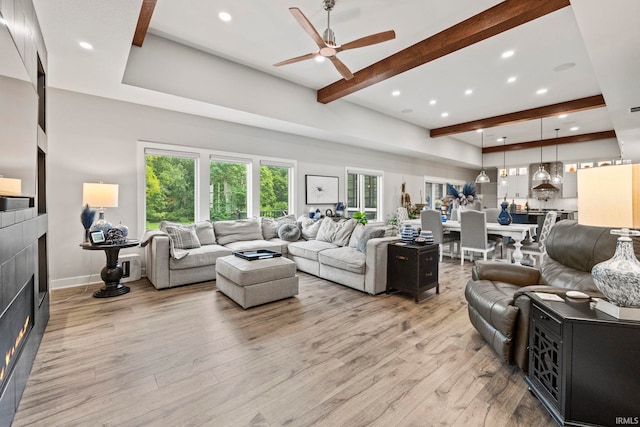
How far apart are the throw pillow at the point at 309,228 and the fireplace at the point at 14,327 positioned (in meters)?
3.77

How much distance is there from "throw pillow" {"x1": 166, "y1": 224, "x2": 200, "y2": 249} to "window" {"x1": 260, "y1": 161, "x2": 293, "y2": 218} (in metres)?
1.69

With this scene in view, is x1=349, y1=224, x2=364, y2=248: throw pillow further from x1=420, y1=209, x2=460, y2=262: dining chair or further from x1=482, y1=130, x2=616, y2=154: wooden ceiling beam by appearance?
x1=482, y1=130, x2=616, y2=154: wooden ceiling beam

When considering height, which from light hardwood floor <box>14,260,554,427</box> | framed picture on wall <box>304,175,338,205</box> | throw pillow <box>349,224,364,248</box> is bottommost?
light hardwood floor <box>14,260,554,427</box>

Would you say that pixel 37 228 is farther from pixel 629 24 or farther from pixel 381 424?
pixel 629 24

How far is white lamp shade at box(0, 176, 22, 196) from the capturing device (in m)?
1.55

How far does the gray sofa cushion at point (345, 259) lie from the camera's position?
374 centimetres

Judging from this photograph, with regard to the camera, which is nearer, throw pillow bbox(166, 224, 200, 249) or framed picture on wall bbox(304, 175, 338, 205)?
throw pillow bbox(166, 224, 200, 249)

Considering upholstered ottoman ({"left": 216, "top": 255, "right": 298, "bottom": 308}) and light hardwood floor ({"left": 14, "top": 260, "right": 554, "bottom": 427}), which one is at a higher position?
upholstered ottoman ({"left": 216, "top": 255, "right": 298, "bottom": 308})

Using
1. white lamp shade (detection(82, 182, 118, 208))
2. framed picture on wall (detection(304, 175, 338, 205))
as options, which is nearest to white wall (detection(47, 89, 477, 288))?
white lamp shade (detection(82, 182, 118, 208))

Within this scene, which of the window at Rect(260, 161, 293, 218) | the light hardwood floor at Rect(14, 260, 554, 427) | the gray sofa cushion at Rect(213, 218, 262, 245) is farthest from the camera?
the window at Rect(260, 161, 293, 218)

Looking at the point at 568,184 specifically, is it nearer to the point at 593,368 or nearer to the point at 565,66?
the point at 565,66

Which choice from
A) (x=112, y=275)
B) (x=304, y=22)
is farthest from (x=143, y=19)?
(x=112, y=275)

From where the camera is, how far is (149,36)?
12.4 ft

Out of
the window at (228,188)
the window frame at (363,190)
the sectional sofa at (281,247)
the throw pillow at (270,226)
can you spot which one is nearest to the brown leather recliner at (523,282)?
the sectional sofa at (281,247)
